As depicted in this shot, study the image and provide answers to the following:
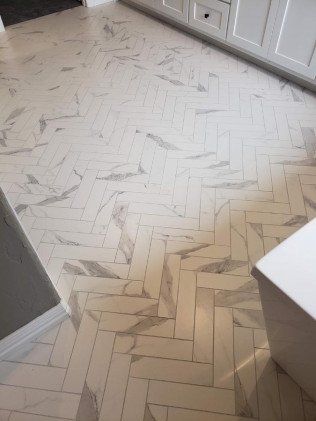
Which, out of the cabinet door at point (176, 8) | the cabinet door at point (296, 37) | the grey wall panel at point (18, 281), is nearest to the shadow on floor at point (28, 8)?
the cabinet door at point (176, 8)

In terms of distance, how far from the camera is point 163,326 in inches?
52.9

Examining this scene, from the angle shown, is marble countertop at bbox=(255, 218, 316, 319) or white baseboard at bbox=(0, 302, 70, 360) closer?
marble countertop at bbox=(255, 218, 316, 319)

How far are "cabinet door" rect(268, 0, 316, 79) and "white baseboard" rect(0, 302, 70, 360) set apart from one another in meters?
2.37

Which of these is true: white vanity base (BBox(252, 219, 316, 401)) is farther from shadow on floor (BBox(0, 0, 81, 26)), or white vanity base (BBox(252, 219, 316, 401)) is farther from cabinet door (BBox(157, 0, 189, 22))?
shadow on floor (BBox(0, 0, 81, 26))

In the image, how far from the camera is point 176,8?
3.10 metres

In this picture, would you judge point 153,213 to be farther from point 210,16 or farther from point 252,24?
point 210,16

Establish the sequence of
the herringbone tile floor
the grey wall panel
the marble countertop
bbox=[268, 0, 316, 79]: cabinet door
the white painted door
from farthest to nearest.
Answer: the white painted door < bbox=[268, 0, 316, 79]: cabinet door < the herringbone tile floor < the grey wall panel < the marble countertop

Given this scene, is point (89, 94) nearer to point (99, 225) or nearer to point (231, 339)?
point (99, 225)

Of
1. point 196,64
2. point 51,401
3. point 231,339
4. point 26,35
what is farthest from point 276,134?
point 26,35

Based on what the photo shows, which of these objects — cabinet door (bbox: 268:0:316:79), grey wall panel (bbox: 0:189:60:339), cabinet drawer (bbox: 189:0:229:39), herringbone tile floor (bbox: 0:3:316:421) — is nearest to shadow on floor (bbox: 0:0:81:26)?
herringbone tile floor (bbox: 0:3:316:421)

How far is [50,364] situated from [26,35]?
3391 millimetres

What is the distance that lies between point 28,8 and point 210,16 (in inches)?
96.6

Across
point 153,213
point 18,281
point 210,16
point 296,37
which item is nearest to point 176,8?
Result: point 210,16

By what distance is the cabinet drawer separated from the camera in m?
2.69
